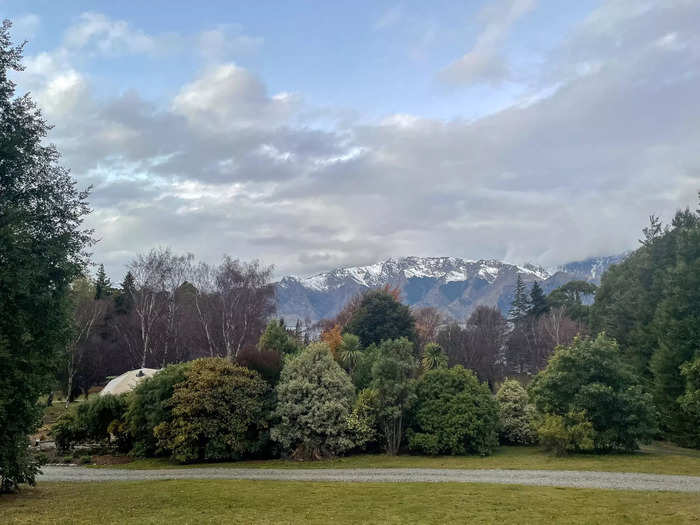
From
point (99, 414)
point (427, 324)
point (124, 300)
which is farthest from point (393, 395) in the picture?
point (427, 324)

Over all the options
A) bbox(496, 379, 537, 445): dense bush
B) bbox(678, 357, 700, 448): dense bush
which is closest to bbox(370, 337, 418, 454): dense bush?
bbox(496, 379, 537, 445): dense bush

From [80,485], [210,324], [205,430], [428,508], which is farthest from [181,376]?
[210,324]

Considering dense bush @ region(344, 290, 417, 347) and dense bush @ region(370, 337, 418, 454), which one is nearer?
dense bush @ region(370, 337, 418, 454)

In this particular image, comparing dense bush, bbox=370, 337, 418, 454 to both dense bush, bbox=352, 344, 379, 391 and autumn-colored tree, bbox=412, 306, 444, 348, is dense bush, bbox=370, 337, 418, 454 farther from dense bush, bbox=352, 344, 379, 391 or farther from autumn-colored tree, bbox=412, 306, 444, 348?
autumn-colored tree, bbox=412, 306, 444, 348

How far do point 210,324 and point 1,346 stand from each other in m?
41.6

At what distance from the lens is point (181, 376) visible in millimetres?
23656

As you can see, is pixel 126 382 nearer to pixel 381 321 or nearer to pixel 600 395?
pixel 381 321

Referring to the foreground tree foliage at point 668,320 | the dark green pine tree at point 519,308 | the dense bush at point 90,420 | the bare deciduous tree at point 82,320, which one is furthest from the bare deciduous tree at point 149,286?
the dark green pine tree at point 519,308

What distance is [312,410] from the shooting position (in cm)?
2245

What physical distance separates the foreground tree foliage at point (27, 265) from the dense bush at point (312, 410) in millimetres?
10377

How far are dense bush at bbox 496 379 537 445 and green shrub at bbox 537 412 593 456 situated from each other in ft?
11.3

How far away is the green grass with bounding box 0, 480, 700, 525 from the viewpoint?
35.3 ft

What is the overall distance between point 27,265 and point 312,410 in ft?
44.1

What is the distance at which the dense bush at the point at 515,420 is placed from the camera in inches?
1020
